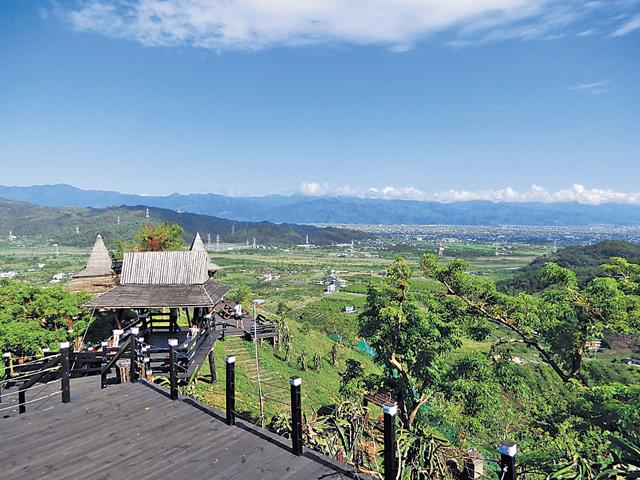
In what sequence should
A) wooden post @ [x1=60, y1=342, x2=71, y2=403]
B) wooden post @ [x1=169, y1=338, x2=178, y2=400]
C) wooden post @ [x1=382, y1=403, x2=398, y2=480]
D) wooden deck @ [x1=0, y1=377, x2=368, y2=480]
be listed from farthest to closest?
wooden post @ [x1=60, y1=342, x2=71, y2=403] → wooden post @ [x1=169, y1=338, x2=178, y2=400] → wooden deck @ [x1=0, y1=377, x2=368, y2=480] → wooden post @ [x1=382, y1=403, x2=398, y2=480]

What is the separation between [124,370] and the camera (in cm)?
738

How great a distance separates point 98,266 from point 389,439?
1483 cm

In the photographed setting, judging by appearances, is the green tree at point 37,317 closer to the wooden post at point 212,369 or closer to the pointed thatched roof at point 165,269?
the pointed thatched roof at point 165,269

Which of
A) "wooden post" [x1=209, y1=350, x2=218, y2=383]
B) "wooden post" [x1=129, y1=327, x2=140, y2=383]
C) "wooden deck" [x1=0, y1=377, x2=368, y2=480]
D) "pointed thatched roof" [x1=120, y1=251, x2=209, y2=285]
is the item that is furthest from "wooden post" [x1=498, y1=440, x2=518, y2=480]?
"pointed thatched roof" [x1=120, y1=251, x2=209, y2=285]

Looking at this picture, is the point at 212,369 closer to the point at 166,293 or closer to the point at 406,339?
the point at 166,293

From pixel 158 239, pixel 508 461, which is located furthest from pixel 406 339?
pixel 158 239

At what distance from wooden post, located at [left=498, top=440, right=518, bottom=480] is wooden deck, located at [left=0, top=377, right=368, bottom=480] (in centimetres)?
132

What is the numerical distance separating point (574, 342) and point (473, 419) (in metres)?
3.08

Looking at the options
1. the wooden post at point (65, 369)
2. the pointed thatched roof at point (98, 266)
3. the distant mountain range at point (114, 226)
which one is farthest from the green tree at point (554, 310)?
the distant mountain range at point (114, 226)

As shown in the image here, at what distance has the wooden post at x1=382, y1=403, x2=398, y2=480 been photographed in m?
3.38

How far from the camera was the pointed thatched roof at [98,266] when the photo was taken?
15188 millimetres

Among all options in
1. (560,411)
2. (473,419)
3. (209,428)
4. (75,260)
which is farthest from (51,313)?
(75,260)

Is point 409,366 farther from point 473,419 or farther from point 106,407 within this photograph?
point 106,407

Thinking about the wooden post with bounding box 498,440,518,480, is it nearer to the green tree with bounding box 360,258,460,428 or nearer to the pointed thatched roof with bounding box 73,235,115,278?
the green tree with bounding box 360,258,460,428
